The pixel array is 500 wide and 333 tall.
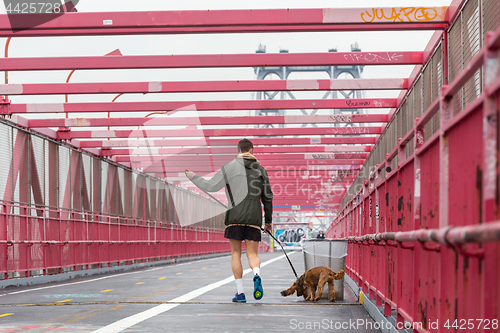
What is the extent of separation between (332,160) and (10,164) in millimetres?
15995

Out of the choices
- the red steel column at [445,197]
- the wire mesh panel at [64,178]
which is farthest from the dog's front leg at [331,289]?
the wire mesh panel at [64,178]

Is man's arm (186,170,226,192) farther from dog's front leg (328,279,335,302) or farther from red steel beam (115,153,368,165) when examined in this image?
red steel beam (115,153,368,165)

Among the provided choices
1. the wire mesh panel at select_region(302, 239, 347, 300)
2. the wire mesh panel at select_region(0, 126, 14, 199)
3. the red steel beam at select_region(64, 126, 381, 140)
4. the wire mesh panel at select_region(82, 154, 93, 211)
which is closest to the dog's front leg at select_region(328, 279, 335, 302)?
the wire mesh panel at select_region(302, 239, 347, 300)

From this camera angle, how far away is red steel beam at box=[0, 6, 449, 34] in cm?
1077

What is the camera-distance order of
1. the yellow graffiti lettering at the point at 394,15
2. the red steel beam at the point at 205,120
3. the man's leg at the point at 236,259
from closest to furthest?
the man's leg at the point at 236,259 < the yellow graffiti lettering at the point at 394,15 < the red steel beam at the point at 205,120

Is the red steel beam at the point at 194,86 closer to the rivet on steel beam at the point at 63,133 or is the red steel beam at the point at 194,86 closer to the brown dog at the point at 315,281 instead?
the rivet on steel beam at the point at 63,133

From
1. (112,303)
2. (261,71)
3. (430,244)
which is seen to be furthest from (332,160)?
(261,71)

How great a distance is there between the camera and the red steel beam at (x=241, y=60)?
515 inches

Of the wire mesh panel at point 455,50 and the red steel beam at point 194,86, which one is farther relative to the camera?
the red steel beam at point 194,86

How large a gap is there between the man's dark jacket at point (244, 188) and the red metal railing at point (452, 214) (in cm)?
286

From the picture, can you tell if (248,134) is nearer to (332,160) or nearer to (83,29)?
(332,160)

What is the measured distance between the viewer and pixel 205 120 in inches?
825

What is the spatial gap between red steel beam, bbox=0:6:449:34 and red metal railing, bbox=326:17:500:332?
5.62 meters

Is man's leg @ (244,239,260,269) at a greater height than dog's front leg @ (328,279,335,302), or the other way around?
man's leg @ (244,239,260,269)
